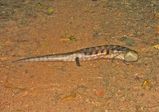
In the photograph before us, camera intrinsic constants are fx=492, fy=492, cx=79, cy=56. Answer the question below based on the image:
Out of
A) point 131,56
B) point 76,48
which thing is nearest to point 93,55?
point 76,48

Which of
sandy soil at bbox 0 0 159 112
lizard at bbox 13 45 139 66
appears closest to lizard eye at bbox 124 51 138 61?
lizard at bbox 13 45 139 66

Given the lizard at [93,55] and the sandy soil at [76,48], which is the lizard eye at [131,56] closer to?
the lizard at [93,55]

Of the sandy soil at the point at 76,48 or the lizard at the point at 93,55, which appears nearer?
the sandy soil at the point at 76,48

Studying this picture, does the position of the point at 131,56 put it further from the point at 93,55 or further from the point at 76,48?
the point at 76,48

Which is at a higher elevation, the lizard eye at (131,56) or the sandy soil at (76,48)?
the lizard eye at (131,56)

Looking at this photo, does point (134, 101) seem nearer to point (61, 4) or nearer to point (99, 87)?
point (99, 87)

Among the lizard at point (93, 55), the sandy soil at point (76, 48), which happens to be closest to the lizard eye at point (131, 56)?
the lizard at point (93, 55)
